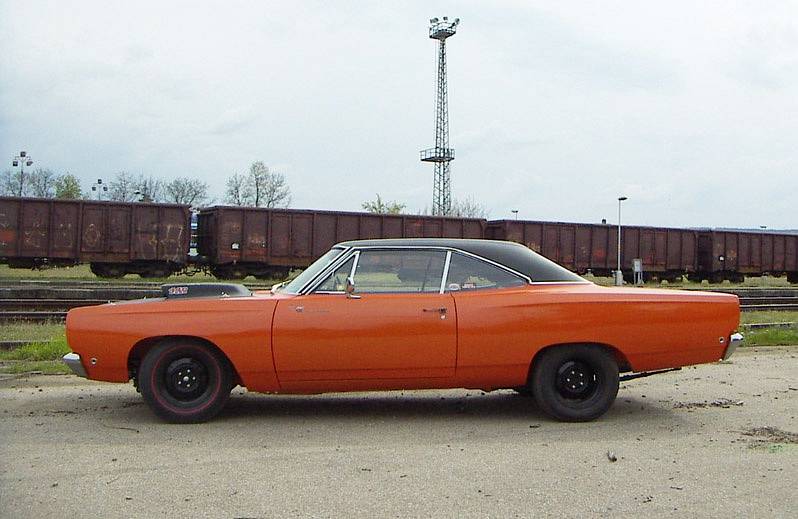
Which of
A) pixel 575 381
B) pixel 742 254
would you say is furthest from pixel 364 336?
pixel 742 254

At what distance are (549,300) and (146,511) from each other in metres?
3.06

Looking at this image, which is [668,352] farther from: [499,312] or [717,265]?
[717,265]

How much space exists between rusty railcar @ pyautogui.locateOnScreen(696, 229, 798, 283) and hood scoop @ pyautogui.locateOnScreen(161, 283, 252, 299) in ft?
101

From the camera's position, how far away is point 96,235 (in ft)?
82.1

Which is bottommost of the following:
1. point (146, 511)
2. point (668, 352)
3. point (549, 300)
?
point (146, 511)

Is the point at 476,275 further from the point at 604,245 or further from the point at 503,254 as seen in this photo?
the point at 604,245

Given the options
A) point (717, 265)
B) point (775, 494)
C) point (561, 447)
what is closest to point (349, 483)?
point (561, 447)

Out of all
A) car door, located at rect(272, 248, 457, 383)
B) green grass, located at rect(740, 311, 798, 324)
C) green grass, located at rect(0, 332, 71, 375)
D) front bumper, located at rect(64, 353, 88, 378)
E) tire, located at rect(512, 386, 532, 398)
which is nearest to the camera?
car door, located at rect(272, 248, 457, 383)

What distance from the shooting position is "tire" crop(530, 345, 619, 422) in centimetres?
566

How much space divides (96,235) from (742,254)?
2591 centimetres

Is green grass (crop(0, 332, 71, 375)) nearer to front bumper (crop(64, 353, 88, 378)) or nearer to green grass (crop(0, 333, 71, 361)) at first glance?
green grass (crop(0, 333, 71, 361))

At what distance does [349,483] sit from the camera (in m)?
4.25

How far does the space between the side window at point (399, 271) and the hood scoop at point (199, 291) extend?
91 cm

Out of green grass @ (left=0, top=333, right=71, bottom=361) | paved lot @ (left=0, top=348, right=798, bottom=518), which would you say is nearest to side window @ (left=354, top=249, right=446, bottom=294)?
paved lot @ (left=0, top=348, right=798, bottom=518)
